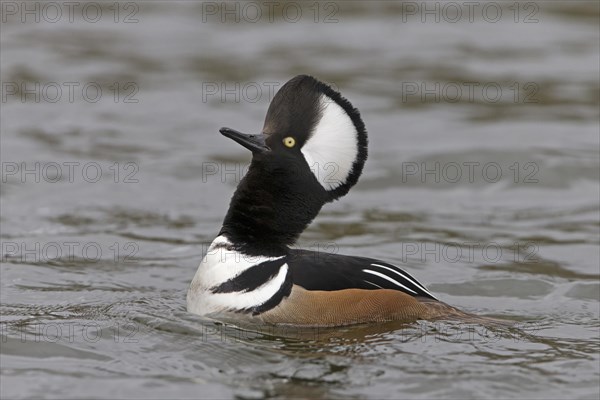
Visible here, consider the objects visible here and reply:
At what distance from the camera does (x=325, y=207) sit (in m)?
13.3

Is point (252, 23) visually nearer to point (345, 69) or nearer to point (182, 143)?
point (345, 69)

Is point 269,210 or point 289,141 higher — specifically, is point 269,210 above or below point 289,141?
below

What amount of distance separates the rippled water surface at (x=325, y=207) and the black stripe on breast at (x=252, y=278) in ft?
0.95

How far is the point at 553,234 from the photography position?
488 inches

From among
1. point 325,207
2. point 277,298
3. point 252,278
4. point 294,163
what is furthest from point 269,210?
point 325,207

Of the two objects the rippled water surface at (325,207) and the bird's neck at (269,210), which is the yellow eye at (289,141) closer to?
the bird's neck at (269,210)

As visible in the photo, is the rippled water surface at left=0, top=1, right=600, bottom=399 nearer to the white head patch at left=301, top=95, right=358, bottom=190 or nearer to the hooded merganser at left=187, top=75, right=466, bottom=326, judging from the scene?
the hooded merganser at left=187, top=75, right=466, bottom=326

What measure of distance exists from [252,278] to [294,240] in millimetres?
483

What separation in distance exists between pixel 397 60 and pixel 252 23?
2.99 m

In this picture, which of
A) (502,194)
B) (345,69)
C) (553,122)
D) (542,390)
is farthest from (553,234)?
(345,69)

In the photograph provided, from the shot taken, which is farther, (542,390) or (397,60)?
(397,60)

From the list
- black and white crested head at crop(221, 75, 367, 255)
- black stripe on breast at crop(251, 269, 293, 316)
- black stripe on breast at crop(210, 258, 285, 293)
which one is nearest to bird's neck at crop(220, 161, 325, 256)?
black and white crested head at crop(221, 75, 367, 255)

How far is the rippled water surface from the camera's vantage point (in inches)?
311

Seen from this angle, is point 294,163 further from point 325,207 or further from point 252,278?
point 325,207
